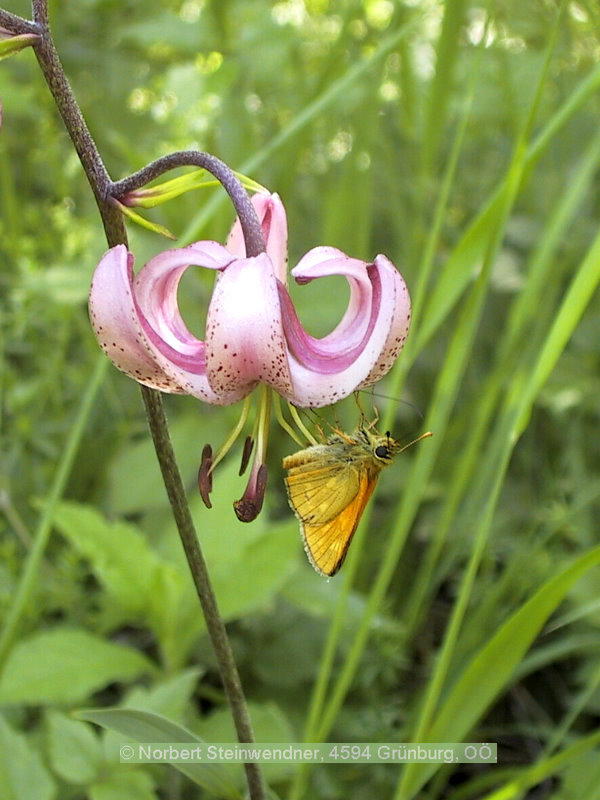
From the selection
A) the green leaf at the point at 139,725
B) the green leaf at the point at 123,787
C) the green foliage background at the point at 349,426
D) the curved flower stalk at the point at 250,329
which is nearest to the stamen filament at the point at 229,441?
the curved flower stalk at the point at 250,329

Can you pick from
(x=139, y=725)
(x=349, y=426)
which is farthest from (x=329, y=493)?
(x=349, y=426)

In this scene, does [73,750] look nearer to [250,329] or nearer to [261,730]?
→ [261,730]

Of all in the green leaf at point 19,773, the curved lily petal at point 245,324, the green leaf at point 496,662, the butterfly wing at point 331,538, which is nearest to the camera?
the curved lily petal at point 245,324

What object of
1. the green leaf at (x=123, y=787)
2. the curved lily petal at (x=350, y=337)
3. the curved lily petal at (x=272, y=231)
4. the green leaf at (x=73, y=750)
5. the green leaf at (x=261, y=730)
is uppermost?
the curved lily petal at (x=272, y=231)

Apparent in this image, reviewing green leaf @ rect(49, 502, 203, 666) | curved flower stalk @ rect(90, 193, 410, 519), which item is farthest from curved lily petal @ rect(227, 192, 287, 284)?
green leaf @ rect(49, 502, 203, 666)

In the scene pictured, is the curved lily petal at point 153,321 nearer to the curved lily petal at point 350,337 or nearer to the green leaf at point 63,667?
the curved lily petal at point 350,337

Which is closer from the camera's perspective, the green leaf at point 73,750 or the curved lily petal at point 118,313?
the curved lily petal at point 118,313

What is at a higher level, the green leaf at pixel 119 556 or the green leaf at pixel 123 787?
the green leaf at pixel 119 556
